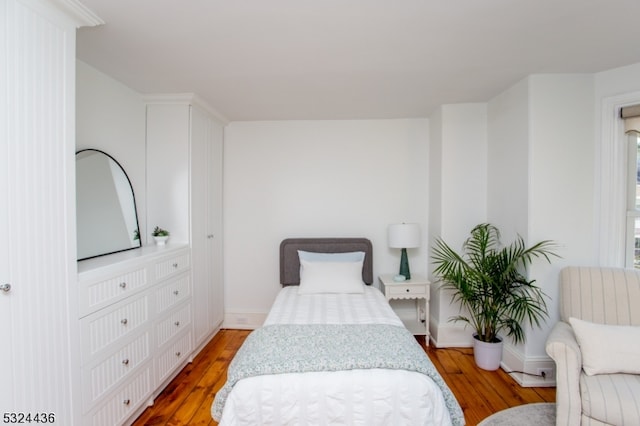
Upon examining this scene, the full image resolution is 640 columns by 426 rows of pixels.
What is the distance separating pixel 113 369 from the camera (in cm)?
187

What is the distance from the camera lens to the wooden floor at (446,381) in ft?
6.97

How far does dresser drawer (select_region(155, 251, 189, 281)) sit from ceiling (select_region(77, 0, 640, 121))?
57.3 inches

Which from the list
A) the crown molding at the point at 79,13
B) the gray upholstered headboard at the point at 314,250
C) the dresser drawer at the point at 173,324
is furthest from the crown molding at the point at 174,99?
the dresser drawer at the point at 173,324

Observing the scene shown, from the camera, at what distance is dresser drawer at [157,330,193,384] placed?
93.8 inches

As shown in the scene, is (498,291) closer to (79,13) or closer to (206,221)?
(206,221)

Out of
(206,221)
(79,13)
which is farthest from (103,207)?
(79,13)

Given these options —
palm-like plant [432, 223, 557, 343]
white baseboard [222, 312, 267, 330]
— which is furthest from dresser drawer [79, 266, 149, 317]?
palm-like plant [432, 223, 557, 343]

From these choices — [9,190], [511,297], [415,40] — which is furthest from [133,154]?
[511,297]

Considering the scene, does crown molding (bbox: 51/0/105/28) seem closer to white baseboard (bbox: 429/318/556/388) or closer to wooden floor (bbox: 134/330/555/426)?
wooden floor (bbox: 134/330/555/426)

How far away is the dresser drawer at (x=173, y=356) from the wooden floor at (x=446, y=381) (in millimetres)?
123

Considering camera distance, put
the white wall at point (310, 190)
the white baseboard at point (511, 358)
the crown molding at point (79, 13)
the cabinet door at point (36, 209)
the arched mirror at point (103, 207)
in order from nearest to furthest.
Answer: the cabinet door at point (36, 209)
the crown molding at point (79, 13)
the arched mirror at point (103, 207)
the white baseboard at point (511, 358)
the white wall at point (310, 190)

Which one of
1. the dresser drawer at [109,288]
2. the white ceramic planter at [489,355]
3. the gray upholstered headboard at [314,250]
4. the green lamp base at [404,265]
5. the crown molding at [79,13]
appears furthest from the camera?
the gray upholstered headboard at [314,250]

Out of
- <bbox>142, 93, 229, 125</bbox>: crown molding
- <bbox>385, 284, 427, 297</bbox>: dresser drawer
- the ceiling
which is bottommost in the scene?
<bbox>385, 284, 427, 297</bbox>: dresser drawer

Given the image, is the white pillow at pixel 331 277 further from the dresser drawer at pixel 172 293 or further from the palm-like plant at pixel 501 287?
the dresser drawer at pixel 172 293
